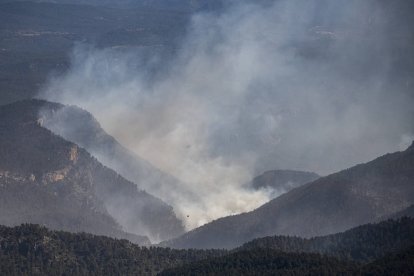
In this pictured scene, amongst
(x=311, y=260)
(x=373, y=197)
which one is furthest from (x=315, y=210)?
(x=311, y=260)

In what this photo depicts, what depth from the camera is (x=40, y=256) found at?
119312 mm

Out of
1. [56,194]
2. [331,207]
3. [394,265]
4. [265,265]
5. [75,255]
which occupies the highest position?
[56,194]

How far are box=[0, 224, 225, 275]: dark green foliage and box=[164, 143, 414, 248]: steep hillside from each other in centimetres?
3212

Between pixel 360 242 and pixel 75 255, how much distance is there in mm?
31568

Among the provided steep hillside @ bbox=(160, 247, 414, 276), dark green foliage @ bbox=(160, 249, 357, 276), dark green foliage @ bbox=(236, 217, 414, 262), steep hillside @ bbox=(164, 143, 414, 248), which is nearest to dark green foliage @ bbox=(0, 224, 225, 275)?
dark green foliage @ bbox=(236, 217, 414, 262)

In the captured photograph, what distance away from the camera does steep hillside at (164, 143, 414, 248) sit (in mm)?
154375

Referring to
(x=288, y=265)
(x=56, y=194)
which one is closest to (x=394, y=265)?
(x=288, y=265)

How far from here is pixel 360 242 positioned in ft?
397

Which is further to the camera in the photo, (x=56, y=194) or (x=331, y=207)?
(x=56, y=194)

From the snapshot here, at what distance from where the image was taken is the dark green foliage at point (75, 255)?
11769cm

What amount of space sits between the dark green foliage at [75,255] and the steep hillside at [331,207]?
32121 millimetres

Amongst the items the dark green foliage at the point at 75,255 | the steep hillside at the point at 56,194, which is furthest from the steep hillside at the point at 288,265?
the steep hillside at the point at 56,194

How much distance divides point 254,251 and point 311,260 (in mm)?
7792

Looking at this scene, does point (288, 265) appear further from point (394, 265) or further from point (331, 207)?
point (331, 207)
